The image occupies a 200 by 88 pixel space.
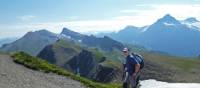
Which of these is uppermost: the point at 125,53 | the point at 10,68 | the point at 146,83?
the point at 125,53

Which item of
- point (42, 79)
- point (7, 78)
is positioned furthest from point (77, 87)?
point (7, 78)

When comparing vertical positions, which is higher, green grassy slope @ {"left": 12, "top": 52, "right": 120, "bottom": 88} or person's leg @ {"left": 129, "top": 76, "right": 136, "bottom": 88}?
person's leg @ {"left": 129, "top": 76, "right": 136, "bottom": 88}

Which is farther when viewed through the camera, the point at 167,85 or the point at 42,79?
the point at 167,85

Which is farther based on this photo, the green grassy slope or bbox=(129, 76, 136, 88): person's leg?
the green grassy slope

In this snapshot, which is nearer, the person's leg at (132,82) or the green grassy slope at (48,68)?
the person's leg at (132,82)

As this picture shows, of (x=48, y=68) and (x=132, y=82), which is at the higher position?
(x=132, y=82)

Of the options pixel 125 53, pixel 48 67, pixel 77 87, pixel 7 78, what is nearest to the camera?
pixel 125 53

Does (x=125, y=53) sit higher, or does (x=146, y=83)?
(x=125, y=53)

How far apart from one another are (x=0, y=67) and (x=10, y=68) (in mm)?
728

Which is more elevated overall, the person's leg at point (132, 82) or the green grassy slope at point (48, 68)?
the person's leg at point (132, 82)

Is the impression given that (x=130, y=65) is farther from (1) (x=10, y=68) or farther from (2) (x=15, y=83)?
(1) (x=10, y=68)

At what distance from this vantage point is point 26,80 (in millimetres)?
27859

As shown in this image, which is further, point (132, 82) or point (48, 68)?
point (48, 68)

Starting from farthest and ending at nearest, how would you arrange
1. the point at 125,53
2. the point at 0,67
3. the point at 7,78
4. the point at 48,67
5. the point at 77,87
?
the point at 48,67 → the point at 0,67 → the point at 77,87 → the point at 7,78 → the point at 125,53
